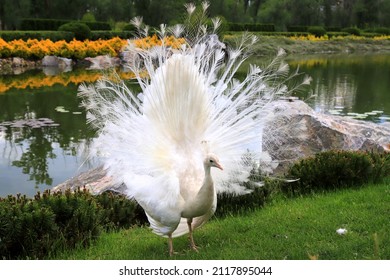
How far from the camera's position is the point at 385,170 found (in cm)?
539

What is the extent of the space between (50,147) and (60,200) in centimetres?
486

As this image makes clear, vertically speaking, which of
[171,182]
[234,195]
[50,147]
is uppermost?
[171,182]

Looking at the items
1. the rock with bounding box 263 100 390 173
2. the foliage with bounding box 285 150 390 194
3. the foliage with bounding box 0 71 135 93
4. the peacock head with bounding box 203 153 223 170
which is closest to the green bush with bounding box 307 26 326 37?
the foliage with bounding box 0 71 135 93

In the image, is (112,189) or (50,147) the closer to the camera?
(112,189)

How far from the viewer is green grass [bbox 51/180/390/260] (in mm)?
3395

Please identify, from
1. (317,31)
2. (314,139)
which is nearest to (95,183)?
(314,139)

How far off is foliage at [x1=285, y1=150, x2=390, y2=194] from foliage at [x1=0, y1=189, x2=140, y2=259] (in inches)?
80.5

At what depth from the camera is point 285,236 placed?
375cm

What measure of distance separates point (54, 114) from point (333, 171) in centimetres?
796

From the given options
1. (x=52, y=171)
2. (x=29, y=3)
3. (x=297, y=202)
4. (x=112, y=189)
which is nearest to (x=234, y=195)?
(x=297, y=202)

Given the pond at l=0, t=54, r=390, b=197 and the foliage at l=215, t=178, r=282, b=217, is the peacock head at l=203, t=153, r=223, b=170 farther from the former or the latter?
the pond at l=0, t=54, r=390, b=197

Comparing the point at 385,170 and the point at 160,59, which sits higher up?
the point at 160,59
